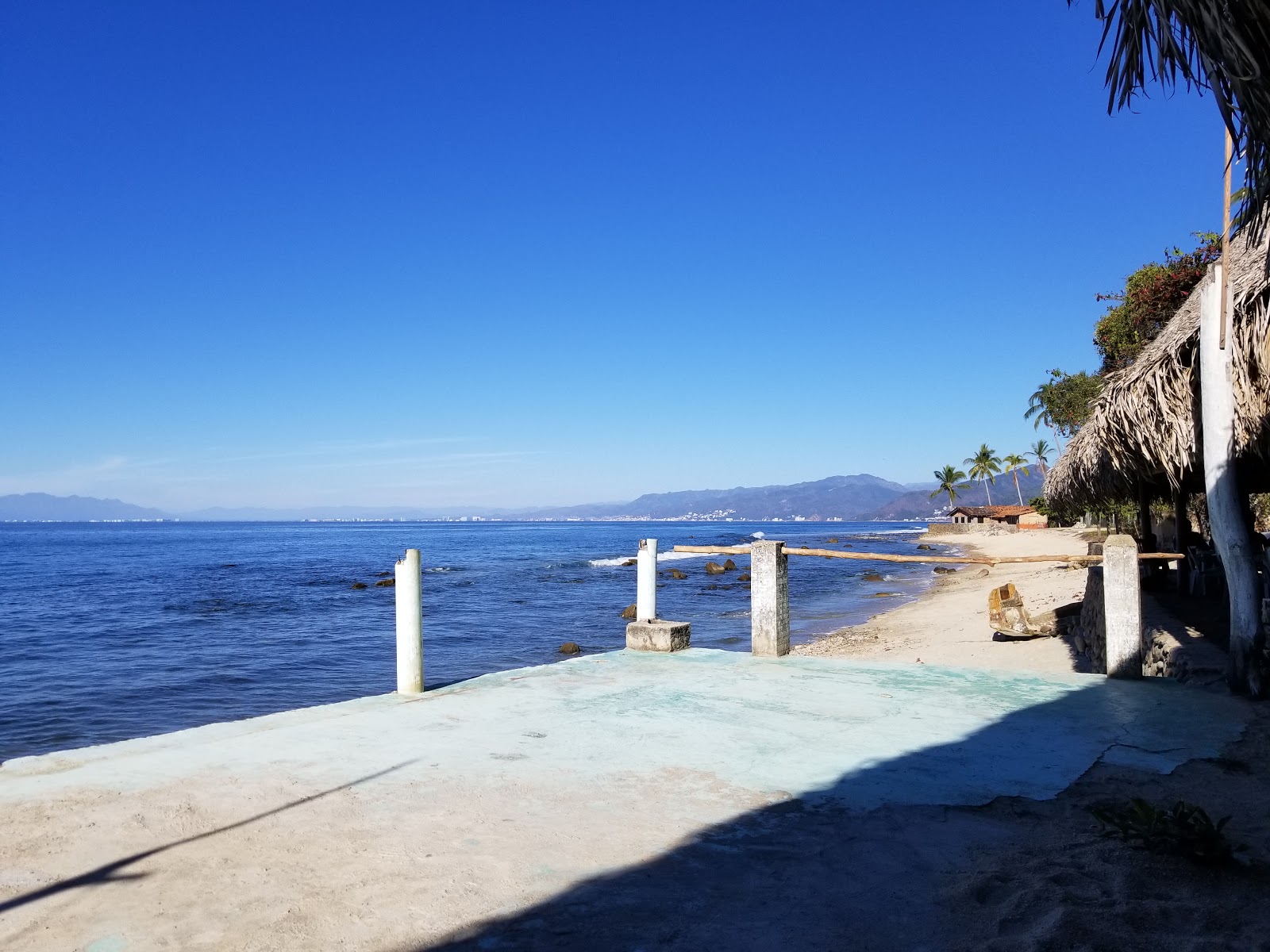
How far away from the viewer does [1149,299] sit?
19.2 m

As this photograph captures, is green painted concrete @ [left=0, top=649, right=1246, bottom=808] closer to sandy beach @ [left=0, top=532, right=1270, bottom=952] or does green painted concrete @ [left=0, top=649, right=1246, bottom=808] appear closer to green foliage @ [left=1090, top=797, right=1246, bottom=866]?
sandy beach @ [left=0, top=532, right=1270, bottom=952]

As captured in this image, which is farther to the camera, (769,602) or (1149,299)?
(1149,299)

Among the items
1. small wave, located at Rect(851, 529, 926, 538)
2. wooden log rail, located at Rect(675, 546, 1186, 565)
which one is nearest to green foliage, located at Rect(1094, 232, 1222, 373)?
wooden log rail, located at Rect(675, 546, 1186, 565)

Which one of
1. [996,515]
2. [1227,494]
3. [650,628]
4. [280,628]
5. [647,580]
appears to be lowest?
[280,628]

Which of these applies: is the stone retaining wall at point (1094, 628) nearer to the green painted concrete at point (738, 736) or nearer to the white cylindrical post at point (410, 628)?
the green painted concrete at point (738, 736)

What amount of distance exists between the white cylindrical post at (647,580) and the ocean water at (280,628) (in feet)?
7.52

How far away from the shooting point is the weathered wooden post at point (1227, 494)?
600cm

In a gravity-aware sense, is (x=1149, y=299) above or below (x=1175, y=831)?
above

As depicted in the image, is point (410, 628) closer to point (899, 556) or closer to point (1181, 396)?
point (899, 556)

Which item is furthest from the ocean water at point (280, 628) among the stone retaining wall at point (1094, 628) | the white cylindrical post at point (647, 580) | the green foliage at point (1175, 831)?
the stone retaining wall at point (1094, 628)

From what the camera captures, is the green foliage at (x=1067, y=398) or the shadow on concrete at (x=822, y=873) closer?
the shadow on concrete at (x=822, y=873)

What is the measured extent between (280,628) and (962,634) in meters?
15.8

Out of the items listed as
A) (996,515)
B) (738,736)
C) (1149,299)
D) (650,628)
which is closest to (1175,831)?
(738,736)

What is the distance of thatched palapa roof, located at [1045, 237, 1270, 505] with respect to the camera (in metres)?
5.78
